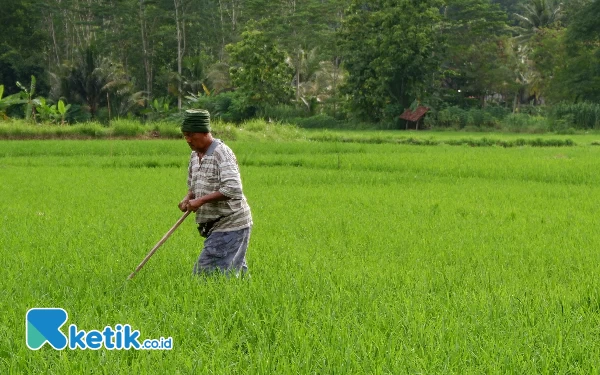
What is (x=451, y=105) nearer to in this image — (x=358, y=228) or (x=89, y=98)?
(x=89, y=98)

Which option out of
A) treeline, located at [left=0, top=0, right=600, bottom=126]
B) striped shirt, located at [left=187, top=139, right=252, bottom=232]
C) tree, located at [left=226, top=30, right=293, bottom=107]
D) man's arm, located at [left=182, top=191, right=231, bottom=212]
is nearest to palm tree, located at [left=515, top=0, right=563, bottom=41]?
treeline, located at [left=0, top=0, right=600, bottom=126]

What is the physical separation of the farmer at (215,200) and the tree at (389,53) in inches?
992

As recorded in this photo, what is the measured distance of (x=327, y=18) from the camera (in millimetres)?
32750

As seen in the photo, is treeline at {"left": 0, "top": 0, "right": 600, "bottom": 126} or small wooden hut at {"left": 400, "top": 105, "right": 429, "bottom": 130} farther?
treeline at {"left": 0, "top": 0, "right": 600, "bottom": 126}

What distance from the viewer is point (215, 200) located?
3.46 m

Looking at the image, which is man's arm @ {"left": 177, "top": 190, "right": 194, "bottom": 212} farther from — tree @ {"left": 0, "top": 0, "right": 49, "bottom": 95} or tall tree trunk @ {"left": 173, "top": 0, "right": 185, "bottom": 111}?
tree @ {"left": 0, "top": 0, "right": 49, "bottom": 95}

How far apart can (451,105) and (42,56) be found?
21.6 m

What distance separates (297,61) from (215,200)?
29.4 metres

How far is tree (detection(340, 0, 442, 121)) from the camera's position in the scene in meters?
28.0

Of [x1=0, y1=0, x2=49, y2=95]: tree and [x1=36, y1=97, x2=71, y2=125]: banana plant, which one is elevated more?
[x1=0, y1=0, x2=49, y2=95]: tree

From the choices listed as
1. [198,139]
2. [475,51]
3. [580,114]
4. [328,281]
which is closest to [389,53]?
[475,51]

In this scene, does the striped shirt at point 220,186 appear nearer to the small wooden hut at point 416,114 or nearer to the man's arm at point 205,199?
the man's arm at point 205,199

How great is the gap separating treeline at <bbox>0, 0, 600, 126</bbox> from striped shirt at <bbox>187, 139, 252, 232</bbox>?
802 inches

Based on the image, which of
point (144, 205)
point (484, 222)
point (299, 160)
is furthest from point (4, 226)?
point (299, 160)
